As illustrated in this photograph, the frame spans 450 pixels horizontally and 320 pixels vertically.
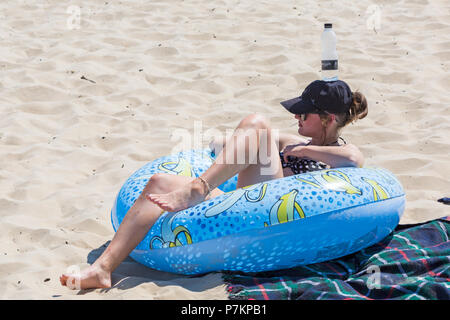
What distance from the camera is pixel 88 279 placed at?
324 centimetres

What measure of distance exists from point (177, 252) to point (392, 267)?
1131mm

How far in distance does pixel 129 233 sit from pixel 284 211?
2.75 feet

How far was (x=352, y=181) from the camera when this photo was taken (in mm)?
3361

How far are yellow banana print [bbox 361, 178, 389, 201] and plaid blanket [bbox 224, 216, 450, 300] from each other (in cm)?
31

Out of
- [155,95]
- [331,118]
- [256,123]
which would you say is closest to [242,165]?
[256,123]

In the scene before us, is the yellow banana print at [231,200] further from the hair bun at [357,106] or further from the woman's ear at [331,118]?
the hair bun at [357,106]

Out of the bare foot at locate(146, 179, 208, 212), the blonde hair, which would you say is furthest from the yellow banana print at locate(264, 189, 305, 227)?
the blonde hair

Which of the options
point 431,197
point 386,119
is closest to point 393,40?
point 386,119

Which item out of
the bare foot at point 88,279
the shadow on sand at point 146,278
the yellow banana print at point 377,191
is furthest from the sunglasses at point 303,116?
the bare foot at point 88,279

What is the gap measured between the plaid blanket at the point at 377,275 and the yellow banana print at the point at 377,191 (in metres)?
0.31

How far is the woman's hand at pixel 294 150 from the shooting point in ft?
11.9

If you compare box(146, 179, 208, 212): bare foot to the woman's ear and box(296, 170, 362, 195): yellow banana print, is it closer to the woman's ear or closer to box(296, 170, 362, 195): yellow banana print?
box(296, 170, 362, 195): yellow banana print

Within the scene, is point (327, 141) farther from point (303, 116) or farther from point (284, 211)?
point (284, 211)

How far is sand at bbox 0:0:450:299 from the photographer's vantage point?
3902 mm
